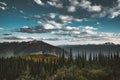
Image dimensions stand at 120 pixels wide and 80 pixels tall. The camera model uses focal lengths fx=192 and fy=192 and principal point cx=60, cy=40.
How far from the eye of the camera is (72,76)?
185 metres

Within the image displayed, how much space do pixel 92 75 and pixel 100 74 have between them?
7.24 metres

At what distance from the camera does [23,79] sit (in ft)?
422

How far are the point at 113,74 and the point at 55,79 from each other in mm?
55883

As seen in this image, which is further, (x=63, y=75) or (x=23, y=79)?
(x=63, y=75)

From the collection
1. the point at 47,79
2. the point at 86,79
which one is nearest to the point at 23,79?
the point at 86,79

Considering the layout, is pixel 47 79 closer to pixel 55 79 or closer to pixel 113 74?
pixel 55 79

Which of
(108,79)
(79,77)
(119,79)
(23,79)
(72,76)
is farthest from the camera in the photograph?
(72,76)

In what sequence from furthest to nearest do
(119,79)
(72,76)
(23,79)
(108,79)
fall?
(72,76)
(108,79)
(119,79)
(23,79)

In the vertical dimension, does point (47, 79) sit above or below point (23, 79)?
below

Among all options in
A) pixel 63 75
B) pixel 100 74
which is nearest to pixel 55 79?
pixel 63 75

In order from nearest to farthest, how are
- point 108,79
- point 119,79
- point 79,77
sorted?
point 119,79
point 108,79
point 79,77

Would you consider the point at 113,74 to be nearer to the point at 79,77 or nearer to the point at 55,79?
the point at 79,77

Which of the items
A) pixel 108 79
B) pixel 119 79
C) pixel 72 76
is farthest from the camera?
pixel 72 76

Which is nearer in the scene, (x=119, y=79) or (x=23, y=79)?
(x=23, y=79)
